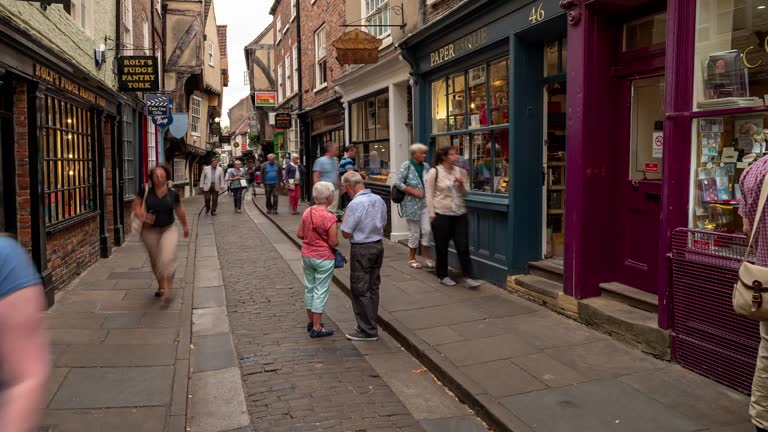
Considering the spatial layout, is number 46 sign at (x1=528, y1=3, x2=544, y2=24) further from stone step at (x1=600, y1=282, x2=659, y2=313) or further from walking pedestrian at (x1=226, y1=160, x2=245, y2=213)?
walking pedestrian at (x1=226, y1=160, x2=245, y2=213)

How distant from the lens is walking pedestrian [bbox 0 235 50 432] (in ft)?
5.50

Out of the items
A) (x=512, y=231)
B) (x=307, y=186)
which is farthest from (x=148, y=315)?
(x=307, y=186)

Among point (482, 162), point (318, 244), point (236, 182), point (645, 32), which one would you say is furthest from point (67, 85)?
point (236, 182)

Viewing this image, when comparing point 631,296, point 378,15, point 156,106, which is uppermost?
point 378,15

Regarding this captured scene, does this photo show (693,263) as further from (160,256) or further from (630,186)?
(160,256)

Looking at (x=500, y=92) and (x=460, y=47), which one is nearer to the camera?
(x=500, y=92)

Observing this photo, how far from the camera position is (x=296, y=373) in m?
5.34

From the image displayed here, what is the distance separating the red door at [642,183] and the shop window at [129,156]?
11.2 metres

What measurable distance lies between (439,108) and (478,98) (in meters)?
1.41

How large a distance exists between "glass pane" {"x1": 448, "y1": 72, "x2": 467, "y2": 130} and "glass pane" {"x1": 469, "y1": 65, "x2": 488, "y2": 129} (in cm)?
21

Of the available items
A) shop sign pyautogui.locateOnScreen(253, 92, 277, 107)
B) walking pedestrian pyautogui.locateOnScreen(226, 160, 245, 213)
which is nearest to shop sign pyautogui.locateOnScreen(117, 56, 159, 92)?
walking pedestrian pyautogui.locateOnScreen(226, 160, 245, 213)

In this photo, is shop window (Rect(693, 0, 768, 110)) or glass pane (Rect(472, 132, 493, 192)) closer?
shop window (Rect(693, 0, 768, 110))

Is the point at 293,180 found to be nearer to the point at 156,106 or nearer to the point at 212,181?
the point at 212,181

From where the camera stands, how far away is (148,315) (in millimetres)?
7113
